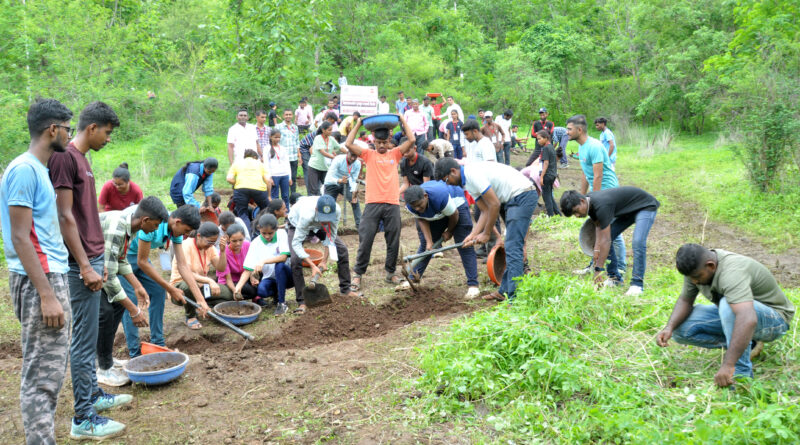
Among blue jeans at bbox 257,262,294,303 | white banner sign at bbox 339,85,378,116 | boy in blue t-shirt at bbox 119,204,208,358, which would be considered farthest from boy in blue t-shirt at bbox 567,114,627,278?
white banner sign at bbox 339,85,378,116

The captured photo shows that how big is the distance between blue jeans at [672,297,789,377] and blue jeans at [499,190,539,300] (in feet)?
6.36

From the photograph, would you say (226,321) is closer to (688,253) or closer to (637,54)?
(688,253)

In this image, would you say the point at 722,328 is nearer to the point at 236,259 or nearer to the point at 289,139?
the point at 236,259

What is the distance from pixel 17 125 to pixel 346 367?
10.7 meters

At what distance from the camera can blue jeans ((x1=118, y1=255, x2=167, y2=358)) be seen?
4.75 m

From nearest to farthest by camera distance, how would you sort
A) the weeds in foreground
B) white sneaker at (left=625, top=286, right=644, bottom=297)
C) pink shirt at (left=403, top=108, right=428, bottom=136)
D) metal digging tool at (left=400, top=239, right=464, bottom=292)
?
1. the weeds in foreground
2. white sneaker at (left=625, top=286, right=644, bottom=297)
3. metal digging tool at (left=400, top=239, right=464, bottom=292)
4. pink shirt at (left=403, top=108, right=428, bottom=136)

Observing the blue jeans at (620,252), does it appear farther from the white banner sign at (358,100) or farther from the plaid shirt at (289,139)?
the white banner sign at (358,100)

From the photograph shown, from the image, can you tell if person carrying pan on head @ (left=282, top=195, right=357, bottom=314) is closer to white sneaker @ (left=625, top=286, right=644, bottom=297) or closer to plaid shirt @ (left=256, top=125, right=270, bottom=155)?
white sneaker @ (left=625, top=286, right=644, bottom=297)

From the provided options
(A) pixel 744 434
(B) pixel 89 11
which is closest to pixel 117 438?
(A) pixel 744 434

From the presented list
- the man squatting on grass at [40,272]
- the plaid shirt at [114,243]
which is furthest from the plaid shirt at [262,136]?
the man squatting on grass at [40,272]

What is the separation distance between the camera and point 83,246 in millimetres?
3684

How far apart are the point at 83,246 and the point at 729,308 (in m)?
4.10

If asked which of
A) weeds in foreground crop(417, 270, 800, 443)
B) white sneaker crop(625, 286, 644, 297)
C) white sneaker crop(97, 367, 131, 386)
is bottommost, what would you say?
white sneaker crop(97, 367, 131, 386)

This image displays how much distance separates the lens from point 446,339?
4.71 m
